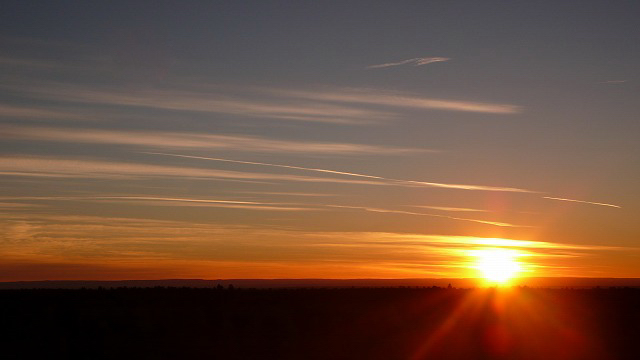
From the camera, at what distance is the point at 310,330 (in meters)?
31.9

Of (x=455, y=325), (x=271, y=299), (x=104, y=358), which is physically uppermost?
(x=271, y=299)

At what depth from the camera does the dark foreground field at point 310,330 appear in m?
26.4

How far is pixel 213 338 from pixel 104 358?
492 centimetres

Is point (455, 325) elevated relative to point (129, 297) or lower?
lower

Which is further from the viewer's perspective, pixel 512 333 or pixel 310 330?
pixel 512 333

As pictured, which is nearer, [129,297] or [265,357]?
[265,357]

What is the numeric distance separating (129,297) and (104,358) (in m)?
24.5

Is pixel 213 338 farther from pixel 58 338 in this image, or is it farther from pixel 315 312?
pixel 315 312

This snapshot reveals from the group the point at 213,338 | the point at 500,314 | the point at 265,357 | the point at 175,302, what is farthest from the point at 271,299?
the point at 265,357

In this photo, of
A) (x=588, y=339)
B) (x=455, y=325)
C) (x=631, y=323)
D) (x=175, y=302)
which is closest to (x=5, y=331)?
(x=175, y=302)

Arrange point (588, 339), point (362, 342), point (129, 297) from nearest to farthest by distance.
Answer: point (362, 342)
point (588, 339)
point (129, 297)

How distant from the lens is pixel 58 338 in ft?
96.4

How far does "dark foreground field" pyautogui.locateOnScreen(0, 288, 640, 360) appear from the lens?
86.5 feet

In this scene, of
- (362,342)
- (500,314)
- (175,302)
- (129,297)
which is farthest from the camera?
(129,297)
